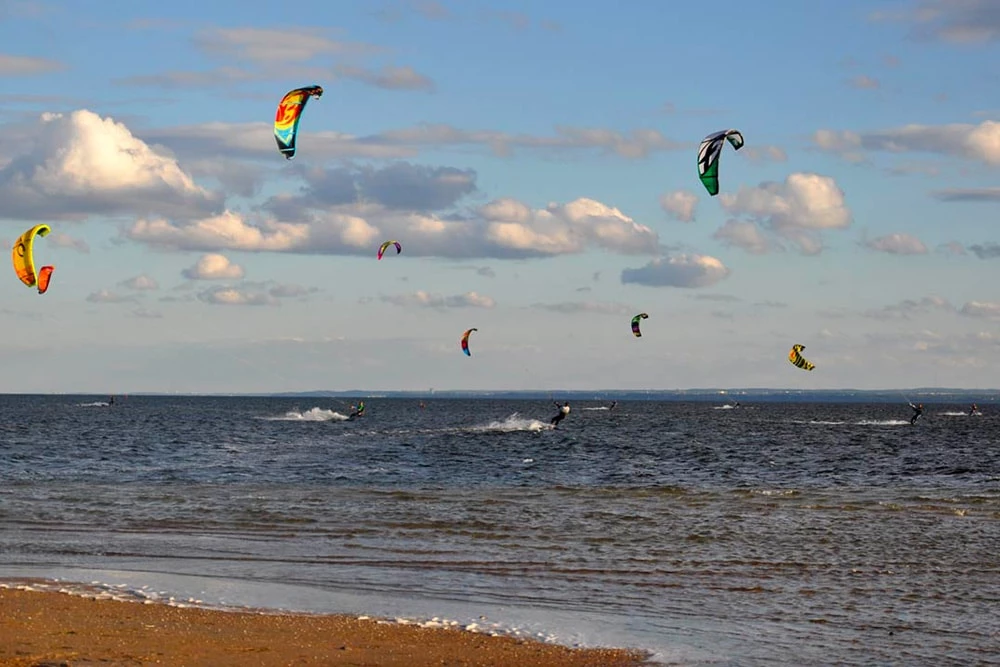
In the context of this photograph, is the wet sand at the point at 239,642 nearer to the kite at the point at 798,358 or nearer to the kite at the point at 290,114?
the kite at the point at 290,114

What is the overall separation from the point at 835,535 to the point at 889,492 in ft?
34.0

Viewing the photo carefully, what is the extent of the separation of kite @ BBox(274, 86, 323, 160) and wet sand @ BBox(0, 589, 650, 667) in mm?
14091

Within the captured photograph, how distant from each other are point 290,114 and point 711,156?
370 inches

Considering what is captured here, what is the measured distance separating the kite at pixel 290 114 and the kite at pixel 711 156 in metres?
8.65

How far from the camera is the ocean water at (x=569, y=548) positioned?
12555mm

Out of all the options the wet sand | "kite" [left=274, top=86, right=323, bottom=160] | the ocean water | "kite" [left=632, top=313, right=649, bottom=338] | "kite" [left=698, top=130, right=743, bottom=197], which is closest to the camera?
the wet sand

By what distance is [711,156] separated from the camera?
27.8m

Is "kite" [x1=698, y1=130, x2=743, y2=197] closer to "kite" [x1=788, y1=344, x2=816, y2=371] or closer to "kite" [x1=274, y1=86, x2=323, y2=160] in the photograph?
"kite" [x1=274, y1=86, x2=323, y2=160]

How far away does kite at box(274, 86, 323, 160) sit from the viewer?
2492 cm

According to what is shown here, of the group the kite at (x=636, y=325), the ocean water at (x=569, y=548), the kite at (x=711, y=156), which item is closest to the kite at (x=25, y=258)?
the ocean water at (x=569, y=548)

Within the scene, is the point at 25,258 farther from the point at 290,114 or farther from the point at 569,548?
the point at 569,548

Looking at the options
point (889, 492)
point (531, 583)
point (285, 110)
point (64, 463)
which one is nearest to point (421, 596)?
point (531, 583)

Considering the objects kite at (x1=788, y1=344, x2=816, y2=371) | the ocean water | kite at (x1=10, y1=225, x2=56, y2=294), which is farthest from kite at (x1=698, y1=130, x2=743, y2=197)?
kite at (x1=788, y1=344, x2=816, y2=371)

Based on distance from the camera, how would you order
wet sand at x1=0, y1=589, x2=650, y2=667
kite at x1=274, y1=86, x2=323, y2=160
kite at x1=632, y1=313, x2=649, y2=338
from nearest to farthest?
wet sand at x1=0, y1=589, x2=650, y2=667, kite at x1=274, y1=86, x2=323, y2=160, kite at x1=632, y1=313, x2=649, y2=338
